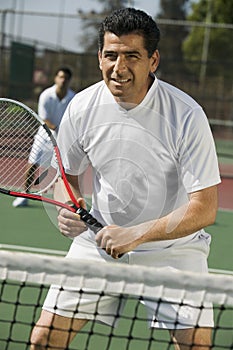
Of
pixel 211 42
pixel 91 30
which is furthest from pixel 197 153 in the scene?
pixel 211 42

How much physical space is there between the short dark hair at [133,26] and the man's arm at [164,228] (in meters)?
0.58

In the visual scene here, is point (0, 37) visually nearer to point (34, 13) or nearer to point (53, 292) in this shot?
point (34, 13)

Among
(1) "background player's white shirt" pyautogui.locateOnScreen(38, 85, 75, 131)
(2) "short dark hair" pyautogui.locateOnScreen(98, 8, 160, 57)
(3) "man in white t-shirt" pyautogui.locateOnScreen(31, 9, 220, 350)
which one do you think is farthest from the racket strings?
(1) "background player's white shirt" pyautogui.locateOnScreen(38, 85, 75, 131)

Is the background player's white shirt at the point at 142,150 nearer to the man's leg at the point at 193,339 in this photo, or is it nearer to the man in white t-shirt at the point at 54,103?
the man's leg at the point at 193,339

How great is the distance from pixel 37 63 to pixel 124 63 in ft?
41.7

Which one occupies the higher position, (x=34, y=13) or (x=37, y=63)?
(x=34, y=13)

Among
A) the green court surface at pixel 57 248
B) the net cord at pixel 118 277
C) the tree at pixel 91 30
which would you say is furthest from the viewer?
the tree at pixel 91 30

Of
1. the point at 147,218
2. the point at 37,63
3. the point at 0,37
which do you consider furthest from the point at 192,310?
the point at 37,63

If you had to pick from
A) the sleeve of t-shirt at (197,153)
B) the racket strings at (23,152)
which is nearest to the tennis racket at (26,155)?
the racket strings at (23,152)

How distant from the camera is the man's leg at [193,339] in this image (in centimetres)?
262

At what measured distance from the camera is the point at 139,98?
9.05 ft

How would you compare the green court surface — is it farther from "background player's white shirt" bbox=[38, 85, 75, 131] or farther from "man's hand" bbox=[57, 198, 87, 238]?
"background player's white shirt" bbox=[38, 85, 75, 131]

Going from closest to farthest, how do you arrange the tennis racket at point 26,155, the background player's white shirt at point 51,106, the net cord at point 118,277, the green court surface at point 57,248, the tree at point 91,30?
1. the net cord at point 118,277
2. the tennis racket at point 26,155
3. the green court surface at point 57,248
4. the background player's white shirt at point 51,106
5. the tree at point 91,30

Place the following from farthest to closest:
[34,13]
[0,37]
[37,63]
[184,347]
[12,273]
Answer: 1. [37,63]
2. [0,37]
3. [34,13]
4. [184,347]
5. [12,273]
